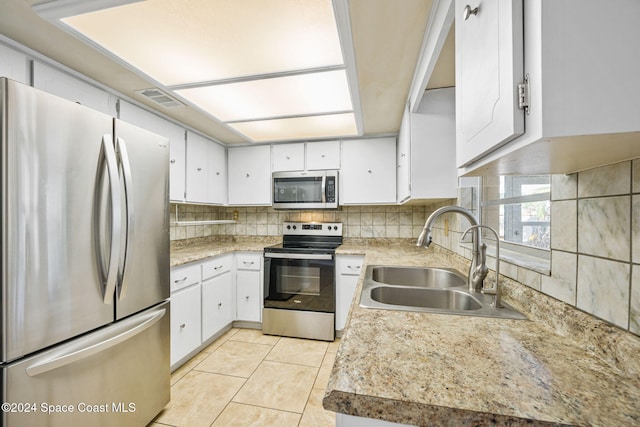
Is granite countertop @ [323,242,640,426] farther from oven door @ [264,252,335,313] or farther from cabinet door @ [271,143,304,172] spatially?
cabinet door @ [271,143,304,172]

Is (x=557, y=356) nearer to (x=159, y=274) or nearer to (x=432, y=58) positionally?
(x=432, y=58)

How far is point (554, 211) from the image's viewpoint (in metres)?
0.90

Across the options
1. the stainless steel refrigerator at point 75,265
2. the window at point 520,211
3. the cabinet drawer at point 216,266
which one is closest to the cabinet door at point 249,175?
the cabinet drawer at point 216,266

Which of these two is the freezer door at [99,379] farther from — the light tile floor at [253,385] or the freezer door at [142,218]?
the light tile floor at [253,385]

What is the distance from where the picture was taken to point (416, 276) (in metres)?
1.85

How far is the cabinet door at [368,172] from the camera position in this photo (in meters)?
2.97

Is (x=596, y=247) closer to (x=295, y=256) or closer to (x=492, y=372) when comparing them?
(x=492, y=372)

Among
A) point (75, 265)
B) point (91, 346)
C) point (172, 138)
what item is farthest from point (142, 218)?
point (172, 138)

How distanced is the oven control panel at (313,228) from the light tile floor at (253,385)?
1192mm

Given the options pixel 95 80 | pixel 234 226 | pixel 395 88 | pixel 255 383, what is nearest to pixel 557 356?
pixel 395 88

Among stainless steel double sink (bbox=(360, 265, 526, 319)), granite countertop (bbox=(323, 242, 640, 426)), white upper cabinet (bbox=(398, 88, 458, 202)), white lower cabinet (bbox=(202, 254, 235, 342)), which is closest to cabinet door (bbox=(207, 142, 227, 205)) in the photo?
white lower cabinet (bbox=(202, 254, 235, 342))

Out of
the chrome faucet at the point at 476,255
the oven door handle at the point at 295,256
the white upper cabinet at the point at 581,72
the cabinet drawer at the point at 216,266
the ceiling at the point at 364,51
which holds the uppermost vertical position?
the ceiling at the point at 364,51

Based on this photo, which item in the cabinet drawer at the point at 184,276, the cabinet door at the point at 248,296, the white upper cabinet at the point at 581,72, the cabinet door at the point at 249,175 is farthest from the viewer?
the cabinet door at the point at 249,175

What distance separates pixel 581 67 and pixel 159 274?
1884 mm
